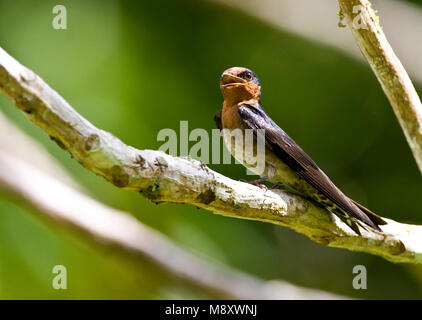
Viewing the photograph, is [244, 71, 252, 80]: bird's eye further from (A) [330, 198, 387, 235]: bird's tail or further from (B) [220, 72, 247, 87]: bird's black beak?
(A) [330, 198, 387, 235]: bird's tail

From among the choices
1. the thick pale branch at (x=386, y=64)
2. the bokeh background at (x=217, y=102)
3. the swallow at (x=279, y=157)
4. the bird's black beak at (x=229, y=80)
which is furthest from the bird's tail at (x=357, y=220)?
the bokeh background at (x=217, y=102)

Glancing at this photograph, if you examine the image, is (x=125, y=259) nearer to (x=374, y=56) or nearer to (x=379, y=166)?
(x=374, y=56)

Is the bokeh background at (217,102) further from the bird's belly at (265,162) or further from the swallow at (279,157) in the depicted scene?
the bird's belly at (265,162)

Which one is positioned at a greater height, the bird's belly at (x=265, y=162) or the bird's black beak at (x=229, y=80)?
the bird's black beak at (x=229, y=80)

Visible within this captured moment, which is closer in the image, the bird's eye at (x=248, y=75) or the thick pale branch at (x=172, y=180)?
the thick pale branch at (x=172, y=180)

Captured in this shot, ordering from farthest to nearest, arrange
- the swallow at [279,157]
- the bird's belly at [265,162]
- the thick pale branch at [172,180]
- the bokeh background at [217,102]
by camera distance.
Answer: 1. the bokeh background at [217,102]
2. the bird's belly at [265,162]
3. the swallow at [279,157]
4. the thick pale branch at [172,180]

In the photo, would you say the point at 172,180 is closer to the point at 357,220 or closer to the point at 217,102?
the point at 357,220

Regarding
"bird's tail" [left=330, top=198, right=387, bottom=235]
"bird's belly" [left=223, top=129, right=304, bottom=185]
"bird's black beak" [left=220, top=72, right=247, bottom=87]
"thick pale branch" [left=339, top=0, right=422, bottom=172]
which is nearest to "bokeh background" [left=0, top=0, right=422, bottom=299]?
"bird's black beak" [left=220, top=72, right=247, bottom=87]
